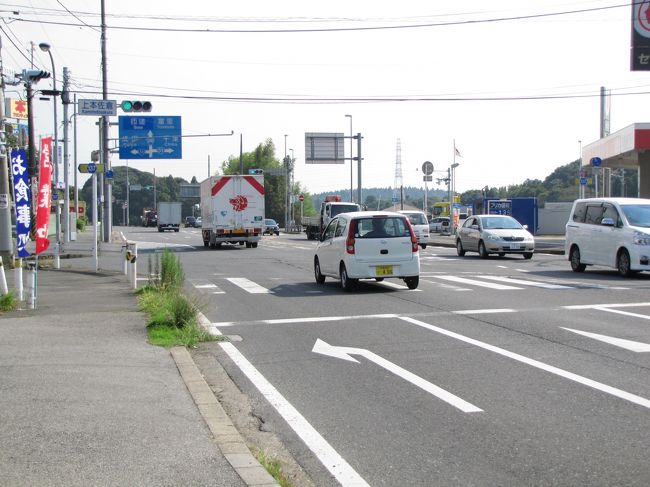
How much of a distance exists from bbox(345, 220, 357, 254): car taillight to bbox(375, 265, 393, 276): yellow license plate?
66cm

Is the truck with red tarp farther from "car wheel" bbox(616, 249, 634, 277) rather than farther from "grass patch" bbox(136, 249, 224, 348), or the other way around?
"grass patch" bbox(136, 249, 224, 348)

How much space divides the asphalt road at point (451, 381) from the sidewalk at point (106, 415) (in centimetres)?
62

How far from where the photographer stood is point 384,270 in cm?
1659

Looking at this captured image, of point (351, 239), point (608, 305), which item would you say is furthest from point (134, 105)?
point (608, 305)

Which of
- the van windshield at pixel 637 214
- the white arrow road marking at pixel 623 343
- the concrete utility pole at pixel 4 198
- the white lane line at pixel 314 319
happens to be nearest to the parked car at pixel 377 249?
the white lane line at pixel 314 319

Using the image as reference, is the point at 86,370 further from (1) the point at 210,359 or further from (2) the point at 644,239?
(2) the point at 644,239

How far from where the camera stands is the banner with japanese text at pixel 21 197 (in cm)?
1664

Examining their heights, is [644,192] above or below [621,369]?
above

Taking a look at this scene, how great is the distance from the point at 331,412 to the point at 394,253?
1004 centimetres

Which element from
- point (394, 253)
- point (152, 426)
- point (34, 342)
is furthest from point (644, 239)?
point (152, 426)

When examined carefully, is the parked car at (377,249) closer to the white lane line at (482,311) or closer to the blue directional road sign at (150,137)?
the white lane line at (482,311)

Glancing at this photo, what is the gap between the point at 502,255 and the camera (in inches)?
1164

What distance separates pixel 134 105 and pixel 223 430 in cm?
2597

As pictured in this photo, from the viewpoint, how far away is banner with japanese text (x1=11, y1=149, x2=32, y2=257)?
16641 mm
